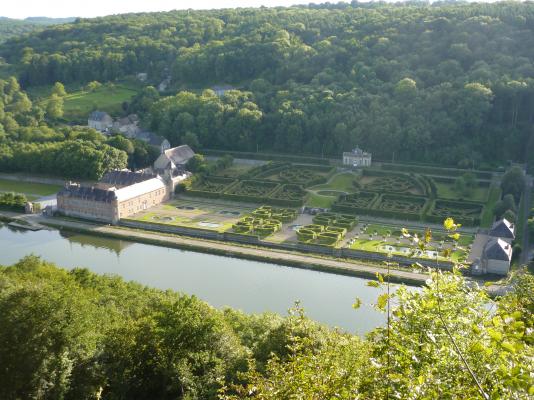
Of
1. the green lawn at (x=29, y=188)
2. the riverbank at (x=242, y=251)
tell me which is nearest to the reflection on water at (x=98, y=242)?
the riverbank at (x=242, y=251)

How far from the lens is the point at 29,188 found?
57.9m

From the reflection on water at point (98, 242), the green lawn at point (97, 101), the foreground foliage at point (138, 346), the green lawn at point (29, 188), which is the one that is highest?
the green lawn at point (97, 101)

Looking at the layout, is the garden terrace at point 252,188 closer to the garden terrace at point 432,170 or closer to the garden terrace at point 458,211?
the garden terrace at point 432,170

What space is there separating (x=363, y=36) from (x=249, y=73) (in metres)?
20.4

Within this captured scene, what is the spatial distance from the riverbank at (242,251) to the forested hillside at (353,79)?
2630 cm

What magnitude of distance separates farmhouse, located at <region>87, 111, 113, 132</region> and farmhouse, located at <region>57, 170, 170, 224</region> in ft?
106

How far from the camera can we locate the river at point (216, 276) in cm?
3209

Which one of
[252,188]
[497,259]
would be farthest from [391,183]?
[497,259]

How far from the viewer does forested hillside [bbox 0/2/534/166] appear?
62.1 metres

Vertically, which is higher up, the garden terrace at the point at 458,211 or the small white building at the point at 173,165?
the small white building at the point at 173,165

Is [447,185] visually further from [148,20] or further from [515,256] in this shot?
[148,20]

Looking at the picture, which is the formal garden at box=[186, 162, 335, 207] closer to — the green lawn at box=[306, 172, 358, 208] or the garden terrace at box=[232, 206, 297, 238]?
the green lawn at box=[306, 172, 358, 208]

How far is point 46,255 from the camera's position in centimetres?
4109

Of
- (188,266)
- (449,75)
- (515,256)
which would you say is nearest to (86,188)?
(188,266)
